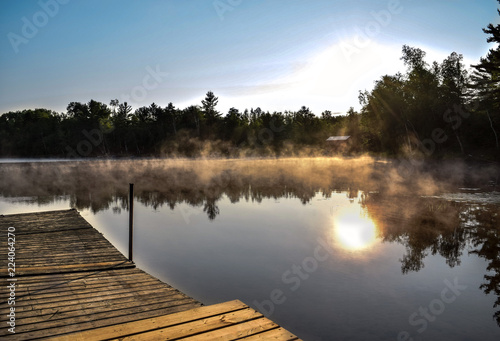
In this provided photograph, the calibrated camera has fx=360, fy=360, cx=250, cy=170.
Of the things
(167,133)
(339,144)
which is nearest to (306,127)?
(339,144)

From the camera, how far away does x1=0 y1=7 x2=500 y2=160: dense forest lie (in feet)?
183

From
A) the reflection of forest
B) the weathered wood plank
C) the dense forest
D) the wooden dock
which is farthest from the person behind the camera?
the dense forest

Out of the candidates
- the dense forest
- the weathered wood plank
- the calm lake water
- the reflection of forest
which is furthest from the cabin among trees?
the weathered wood plank

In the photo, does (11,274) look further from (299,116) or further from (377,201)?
(299,116)

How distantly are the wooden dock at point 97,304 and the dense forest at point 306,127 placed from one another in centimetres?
4277

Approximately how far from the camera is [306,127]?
104812mm

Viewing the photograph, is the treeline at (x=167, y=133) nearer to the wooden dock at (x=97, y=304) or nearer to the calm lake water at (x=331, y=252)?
the calm lake water at (x=331, y=252)

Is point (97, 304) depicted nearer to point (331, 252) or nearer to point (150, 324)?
point (150, 324)

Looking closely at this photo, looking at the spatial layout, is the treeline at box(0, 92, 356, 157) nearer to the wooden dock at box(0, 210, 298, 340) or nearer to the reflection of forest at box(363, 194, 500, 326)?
the reflection of forest at box(363, 194, 500, 326)

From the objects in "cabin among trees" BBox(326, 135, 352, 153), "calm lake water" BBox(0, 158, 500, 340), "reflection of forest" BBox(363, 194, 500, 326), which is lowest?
"calm lake water" BBox(0, 158, 500, 340)

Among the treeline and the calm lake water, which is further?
the treeline

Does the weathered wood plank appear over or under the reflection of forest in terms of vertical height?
over

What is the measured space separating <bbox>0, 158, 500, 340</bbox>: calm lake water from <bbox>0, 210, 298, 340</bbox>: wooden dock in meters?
1.94

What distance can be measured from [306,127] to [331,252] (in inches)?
3705
